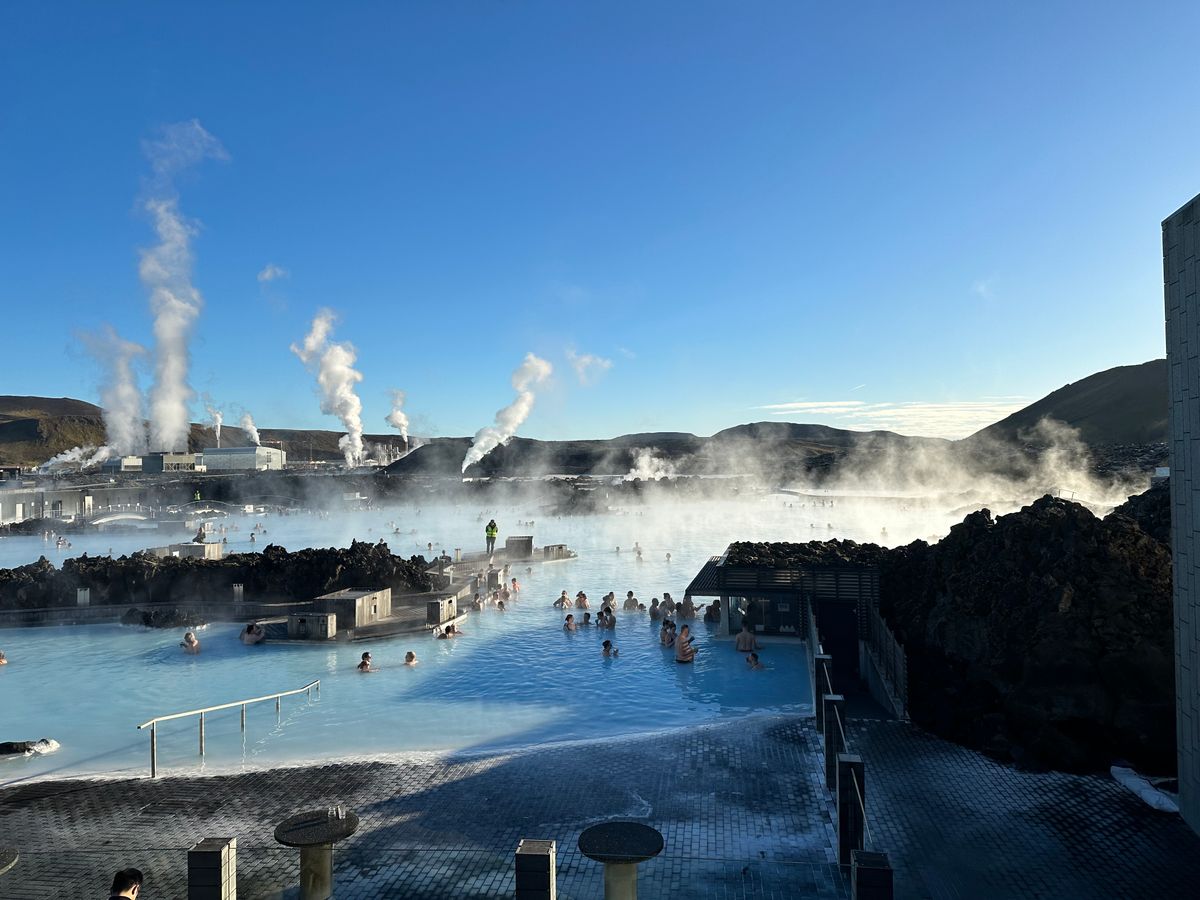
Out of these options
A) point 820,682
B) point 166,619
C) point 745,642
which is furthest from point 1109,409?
point 166,619

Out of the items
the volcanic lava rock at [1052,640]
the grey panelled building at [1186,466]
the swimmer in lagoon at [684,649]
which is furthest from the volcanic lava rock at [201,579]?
the grey panelled building at [1186,466]

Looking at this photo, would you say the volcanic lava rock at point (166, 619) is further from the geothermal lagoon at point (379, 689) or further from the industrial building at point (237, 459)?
the industrial building at point (237, 459)

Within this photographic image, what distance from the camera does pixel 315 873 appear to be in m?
6.35

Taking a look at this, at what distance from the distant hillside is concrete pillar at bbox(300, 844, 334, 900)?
97.1m

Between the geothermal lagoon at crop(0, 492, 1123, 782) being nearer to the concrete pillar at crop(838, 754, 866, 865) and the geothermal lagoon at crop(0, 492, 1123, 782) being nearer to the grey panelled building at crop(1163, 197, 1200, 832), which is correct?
the concrete pillar at crop(838, 754, 866, 865)

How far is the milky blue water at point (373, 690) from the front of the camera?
1158 cm

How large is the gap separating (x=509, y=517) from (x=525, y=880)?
53229 mm

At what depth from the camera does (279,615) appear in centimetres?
2023

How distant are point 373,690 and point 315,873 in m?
8.49

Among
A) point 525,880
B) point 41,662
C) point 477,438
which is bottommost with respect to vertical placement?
point 41,662

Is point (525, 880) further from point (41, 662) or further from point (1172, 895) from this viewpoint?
point (41, 662)

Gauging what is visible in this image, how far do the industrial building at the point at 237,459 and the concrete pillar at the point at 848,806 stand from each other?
3971 inches

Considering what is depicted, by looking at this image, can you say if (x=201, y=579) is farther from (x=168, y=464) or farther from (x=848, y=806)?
(x=168, y=464)

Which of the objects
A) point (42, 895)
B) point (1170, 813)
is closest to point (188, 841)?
point (42, 895)
